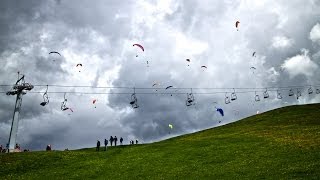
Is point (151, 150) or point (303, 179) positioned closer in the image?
point (303, 179)

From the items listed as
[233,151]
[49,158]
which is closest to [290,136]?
[233,151]

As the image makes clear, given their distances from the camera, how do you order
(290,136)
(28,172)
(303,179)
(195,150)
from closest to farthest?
1. (303,179)
2. (28,172)
3. (195,150)
4. (290,136)

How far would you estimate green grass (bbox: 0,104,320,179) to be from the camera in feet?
143

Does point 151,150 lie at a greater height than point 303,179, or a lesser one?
greater

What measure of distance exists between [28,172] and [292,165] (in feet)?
120

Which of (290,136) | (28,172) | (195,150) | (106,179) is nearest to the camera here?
(106,179)

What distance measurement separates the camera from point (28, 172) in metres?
56.9

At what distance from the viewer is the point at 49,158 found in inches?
2616

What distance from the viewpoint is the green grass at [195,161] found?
43.6 m

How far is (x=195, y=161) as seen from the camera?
53.4 meters

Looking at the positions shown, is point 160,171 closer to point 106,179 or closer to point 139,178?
point 139,178

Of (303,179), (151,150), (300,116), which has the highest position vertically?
(300,116)

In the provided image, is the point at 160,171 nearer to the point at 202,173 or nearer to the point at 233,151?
the point at 202,173

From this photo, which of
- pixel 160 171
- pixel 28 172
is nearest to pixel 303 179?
pixel 160 171
